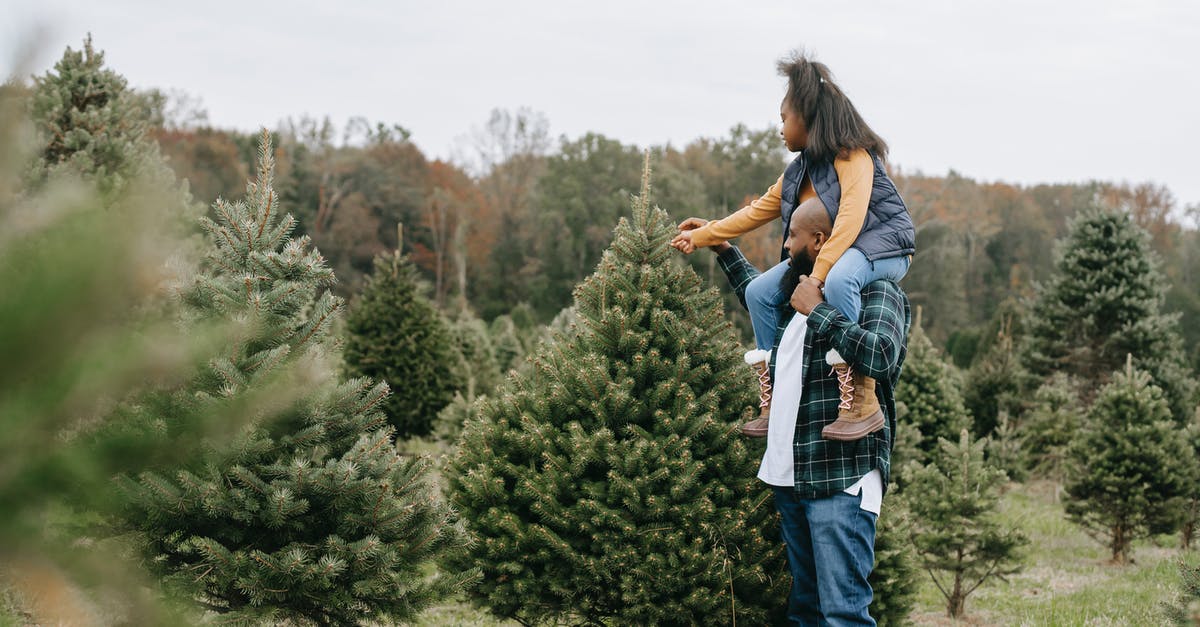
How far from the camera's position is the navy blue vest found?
12.8 ft

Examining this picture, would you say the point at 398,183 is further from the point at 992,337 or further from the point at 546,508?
the point at 546,508

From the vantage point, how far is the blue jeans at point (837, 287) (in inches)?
148

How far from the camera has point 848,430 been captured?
12.1 ft

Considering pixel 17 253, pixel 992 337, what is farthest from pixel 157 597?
pixel 992 337

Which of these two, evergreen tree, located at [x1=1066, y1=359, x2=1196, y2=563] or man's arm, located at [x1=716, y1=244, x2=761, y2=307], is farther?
evergreen tree, located at [x1=1066, y1=359, x2=1196, y2=563]

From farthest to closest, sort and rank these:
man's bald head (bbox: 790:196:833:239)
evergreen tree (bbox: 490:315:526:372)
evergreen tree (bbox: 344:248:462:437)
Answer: evergreen tree (bbox: 490:315:526:372)
evergreen tree (bbox: 344:248:462:437)
man's bald head (bbox: 790:196:833:239)

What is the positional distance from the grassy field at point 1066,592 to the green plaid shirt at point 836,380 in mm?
1648

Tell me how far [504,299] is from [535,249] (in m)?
3.26

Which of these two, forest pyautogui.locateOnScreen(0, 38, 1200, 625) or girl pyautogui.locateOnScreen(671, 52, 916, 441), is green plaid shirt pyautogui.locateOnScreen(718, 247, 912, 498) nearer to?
girl pyautogui.locateOnScreen(671, 52, 916, 441)

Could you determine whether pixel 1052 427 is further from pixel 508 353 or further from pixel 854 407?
pixel 854 407

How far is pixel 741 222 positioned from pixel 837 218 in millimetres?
700

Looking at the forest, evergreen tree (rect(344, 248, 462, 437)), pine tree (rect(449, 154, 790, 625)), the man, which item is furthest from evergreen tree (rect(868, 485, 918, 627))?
evergreen tree (rect(344, 248, 462, 437))

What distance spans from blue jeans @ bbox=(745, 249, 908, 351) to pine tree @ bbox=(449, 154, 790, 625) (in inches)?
18.3

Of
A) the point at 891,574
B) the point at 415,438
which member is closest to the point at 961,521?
the point at 891,574
